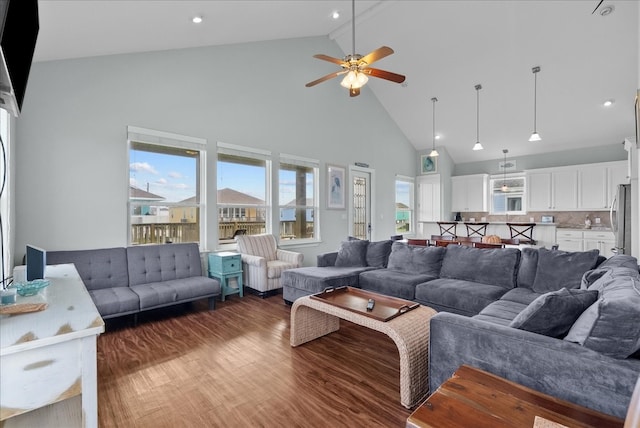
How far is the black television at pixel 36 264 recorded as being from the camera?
1.79 meters

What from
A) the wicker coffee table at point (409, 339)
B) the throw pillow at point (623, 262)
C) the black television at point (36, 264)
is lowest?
the wicker coffee table at point (409, 339)

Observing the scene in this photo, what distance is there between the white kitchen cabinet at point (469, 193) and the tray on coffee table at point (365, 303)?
6827 mm

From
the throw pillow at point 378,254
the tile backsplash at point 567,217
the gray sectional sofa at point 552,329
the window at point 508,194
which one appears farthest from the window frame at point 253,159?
the tile backsplash at point 567,217

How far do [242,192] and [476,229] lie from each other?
499 cm

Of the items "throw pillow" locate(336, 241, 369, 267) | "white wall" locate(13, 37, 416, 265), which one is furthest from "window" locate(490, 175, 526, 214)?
"throw pillow" locate(336, 241, 369, 267)

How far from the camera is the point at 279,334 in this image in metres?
3.19

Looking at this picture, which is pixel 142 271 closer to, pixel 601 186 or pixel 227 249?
pixel 227 249

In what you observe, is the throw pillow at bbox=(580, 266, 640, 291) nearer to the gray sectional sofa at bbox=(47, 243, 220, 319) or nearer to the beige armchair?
the beige armchair

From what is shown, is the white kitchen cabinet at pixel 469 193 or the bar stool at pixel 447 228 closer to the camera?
the bar stool at pixel 447 228

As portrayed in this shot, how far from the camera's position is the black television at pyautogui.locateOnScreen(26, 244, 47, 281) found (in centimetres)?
179

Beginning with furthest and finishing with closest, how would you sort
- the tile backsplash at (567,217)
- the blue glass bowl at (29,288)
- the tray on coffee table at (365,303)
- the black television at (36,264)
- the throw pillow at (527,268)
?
the tile backsplash at (567,217) < the throw pillow at (527,268) < the tray on coffee table at (365,303) < the black television at (36,264) < the blue glass bowl at (29,288)

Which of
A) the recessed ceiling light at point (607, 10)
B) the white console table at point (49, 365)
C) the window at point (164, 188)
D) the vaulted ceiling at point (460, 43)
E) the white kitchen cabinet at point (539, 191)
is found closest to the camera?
the white console table at point (49, 365)

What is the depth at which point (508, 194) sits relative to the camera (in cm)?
840

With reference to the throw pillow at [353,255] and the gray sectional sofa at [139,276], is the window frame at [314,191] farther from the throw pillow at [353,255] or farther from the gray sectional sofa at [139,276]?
the gray sectional sofa at [139,276]
